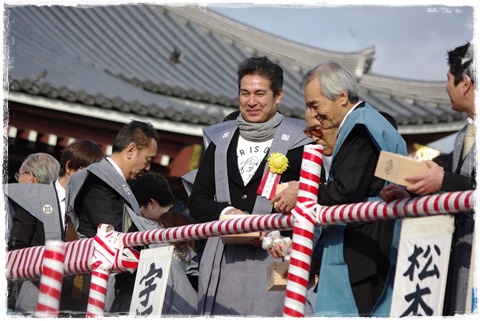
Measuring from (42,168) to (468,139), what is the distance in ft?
11.6

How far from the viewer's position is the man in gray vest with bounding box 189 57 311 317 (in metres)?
5.33

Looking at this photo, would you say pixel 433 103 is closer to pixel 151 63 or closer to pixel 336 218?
pixel 151 63

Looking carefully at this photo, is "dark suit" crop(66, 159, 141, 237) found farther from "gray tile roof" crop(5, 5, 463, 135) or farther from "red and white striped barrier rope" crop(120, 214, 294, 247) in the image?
"gray tile roof" crop(5, 5, 463, 135)

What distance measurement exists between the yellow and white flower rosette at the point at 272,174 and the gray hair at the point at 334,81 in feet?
2.40

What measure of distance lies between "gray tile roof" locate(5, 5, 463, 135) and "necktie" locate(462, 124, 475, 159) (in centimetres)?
718

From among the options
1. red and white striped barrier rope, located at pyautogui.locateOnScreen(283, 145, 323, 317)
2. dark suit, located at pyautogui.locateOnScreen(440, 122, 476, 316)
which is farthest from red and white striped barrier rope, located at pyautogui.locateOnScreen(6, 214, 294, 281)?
dark suit, located at pyautogui.locateOnScreen(440, 122, 476, 316)

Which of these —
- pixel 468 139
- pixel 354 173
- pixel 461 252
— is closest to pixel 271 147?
pixel 354 173

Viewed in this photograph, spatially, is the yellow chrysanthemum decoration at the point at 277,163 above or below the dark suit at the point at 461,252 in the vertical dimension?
above

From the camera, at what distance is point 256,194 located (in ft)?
17.8

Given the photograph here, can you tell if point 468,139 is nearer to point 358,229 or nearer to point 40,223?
point 358,229

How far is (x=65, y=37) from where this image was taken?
51.2 feet

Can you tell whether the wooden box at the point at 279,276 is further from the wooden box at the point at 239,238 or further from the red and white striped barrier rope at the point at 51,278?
the red and white striped barrier rope at the point at 51,278

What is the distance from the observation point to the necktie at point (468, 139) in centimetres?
438

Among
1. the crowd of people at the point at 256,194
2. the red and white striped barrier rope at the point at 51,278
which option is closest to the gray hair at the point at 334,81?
the crowd of people at the point at 256,194
